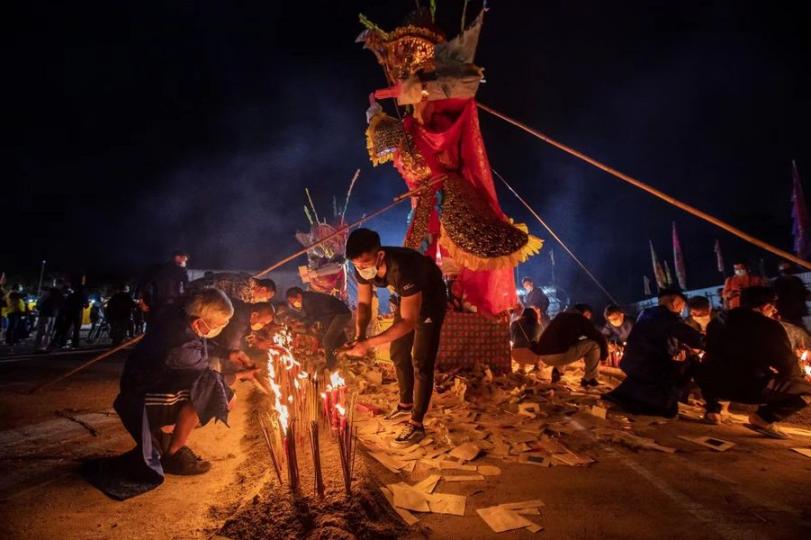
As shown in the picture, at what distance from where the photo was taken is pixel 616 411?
4625mm

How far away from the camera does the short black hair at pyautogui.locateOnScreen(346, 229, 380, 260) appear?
11.4 ft

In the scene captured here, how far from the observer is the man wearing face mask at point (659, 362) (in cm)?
443

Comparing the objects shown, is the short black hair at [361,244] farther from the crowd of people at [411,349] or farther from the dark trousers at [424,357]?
the dark trousers at [424,357]

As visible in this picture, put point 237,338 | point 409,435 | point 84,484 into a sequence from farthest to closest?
point 237,338, point 409,435, point 84,484

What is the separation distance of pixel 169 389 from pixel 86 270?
1715 inches

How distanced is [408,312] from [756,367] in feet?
11.7

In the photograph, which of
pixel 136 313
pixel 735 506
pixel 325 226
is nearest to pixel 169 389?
pixel 735 506

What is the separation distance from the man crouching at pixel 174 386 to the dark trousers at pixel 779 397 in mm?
4935

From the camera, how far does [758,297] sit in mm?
4027

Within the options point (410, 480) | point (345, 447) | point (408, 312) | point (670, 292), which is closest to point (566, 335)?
point (670, 292)

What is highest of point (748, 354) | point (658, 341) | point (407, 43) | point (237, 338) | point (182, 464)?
point (407, 43)

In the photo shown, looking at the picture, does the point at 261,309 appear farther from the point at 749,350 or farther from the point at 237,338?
the point at 749,350

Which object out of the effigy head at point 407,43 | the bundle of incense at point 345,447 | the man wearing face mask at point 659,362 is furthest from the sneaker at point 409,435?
the effigy head at point 407,43

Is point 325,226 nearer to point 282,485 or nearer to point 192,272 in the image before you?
point 282,485
